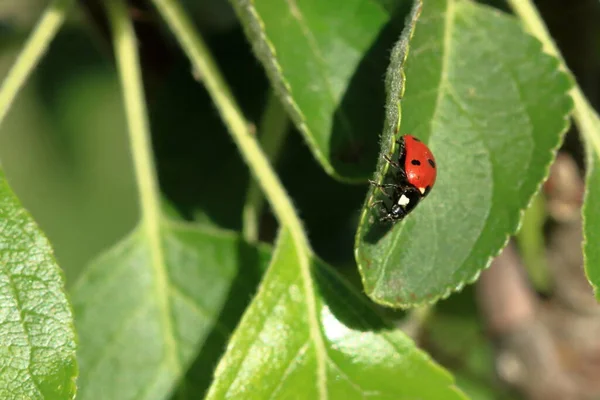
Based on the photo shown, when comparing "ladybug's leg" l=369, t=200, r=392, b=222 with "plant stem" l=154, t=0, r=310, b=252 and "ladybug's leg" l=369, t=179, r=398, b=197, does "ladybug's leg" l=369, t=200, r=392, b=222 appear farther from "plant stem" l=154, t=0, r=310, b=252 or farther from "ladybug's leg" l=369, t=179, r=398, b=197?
"plant stem" l=154, t=0, r=310, b=252

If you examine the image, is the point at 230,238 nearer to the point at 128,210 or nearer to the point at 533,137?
the point at 533,137

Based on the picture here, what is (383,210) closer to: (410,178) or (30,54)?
(410,178)

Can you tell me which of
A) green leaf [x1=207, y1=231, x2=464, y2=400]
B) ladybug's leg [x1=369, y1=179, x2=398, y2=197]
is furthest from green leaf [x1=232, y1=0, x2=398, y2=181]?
green leaf [x1=207, y1=231, x2=464, y2=400]

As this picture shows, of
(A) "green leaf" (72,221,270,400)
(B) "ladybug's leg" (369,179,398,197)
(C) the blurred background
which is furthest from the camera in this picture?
(C) the blurred background

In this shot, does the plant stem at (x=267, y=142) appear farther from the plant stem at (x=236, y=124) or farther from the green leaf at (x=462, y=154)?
the green leaf at (x=462, y=154)

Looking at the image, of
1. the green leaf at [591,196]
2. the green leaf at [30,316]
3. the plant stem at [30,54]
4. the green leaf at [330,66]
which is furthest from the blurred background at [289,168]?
the green leaf at [30,316]
